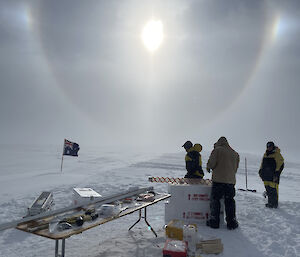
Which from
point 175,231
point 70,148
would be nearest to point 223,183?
point 175,231

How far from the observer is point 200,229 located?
5.93 meters

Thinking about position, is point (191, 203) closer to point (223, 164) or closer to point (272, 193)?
point (223, 164)

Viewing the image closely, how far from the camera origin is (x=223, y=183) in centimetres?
587

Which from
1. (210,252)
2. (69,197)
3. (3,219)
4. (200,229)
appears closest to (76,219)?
(210,252)

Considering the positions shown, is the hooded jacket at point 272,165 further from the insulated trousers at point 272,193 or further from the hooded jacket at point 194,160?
the hooded jacket at point 194,160

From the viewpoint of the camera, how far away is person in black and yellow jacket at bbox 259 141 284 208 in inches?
310

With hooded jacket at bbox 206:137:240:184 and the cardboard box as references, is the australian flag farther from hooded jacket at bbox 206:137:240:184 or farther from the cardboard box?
hooded jacket at bbox 206:137:240:184

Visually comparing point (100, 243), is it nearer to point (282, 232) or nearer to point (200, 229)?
point (200, 229)

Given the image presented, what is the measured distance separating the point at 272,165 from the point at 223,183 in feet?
9.84

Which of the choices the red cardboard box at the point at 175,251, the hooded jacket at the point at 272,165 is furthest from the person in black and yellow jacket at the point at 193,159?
the red cardboard box at the point at 175,251

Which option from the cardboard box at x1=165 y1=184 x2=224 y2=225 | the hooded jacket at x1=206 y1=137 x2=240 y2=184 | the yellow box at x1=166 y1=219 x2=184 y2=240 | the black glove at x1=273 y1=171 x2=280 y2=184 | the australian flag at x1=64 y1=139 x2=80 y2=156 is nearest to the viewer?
the yellow box at x1=166 y1=219 x2=184 y2=240

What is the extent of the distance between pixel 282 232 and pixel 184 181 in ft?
8.12

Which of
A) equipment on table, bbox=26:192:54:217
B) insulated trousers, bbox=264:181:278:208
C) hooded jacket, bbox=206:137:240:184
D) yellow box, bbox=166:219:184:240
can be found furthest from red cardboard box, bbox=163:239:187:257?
insulated trousers, bbox=264:181:278:208

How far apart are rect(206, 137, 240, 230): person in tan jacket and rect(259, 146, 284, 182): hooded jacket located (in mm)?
2589
